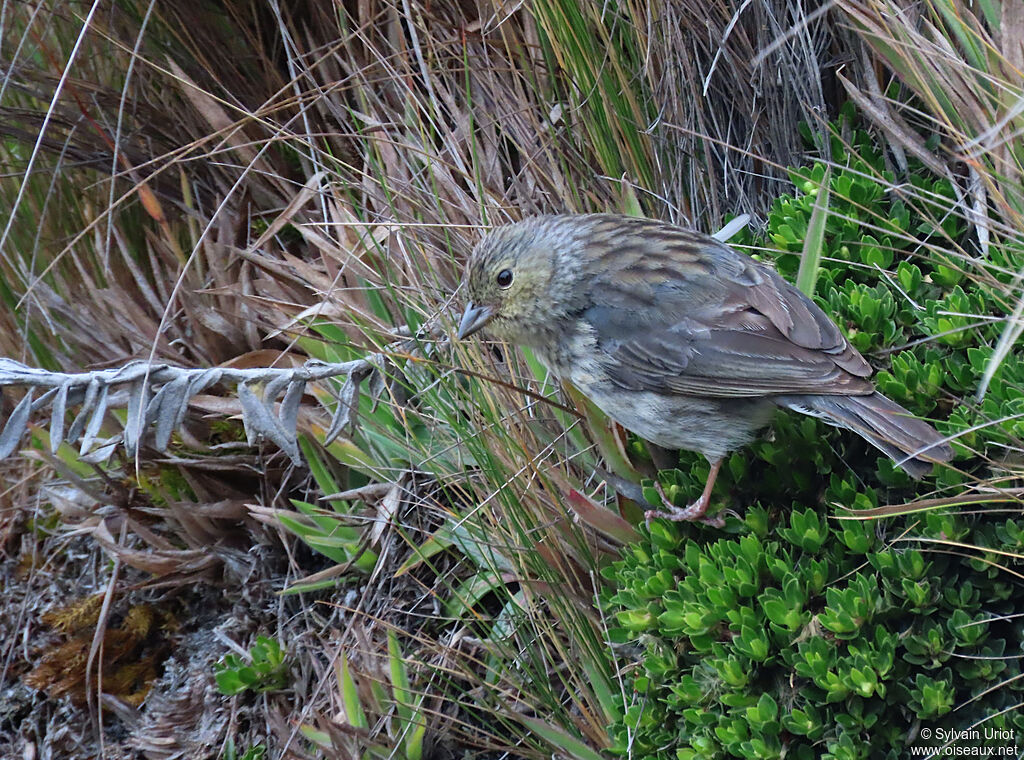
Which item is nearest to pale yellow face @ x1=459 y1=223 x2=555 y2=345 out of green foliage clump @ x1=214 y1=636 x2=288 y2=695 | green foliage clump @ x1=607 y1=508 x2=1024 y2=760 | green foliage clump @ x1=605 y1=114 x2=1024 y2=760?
green foliage clump @ x1=605 y1=114 x2=1024 y2=760

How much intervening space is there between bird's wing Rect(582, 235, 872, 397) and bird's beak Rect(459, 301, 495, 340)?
34 centimetres

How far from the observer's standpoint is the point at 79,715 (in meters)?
4.18

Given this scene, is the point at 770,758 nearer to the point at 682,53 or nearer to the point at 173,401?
the point at 173,401

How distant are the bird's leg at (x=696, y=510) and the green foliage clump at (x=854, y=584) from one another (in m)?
0.04

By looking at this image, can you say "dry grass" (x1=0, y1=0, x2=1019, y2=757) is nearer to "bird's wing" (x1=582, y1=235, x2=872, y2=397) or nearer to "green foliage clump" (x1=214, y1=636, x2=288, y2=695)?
"green foliage clump" (x1=214, y1=636, x2=288, y2=695)

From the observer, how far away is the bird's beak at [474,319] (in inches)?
140

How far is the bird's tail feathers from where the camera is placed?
8.61ft

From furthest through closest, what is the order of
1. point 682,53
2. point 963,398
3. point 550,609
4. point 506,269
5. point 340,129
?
point 340,129, point 682,53, point 506,269, point 550,609, point 963,398

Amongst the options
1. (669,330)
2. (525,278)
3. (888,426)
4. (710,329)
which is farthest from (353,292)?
(888,426)

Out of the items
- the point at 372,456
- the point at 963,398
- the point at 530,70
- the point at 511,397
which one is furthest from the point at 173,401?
the point at 963,398

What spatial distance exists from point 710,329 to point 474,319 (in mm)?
786

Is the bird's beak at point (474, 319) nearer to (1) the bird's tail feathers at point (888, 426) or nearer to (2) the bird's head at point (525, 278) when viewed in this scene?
(2) the bird's head at point (525, 278)

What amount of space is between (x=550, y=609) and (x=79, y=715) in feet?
6.90

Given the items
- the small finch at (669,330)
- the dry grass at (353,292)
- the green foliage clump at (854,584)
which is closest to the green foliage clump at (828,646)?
the green foliage clump at (854,584)
